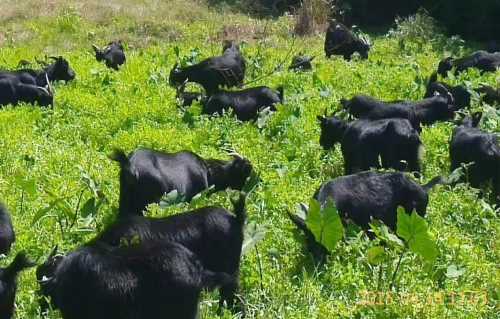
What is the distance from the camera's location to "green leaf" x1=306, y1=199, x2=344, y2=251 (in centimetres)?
625

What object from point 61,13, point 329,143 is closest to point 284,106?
point 329,143

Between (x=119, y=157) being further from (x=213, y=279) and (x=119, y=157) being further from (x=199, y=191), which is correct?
(x=213, y=279)

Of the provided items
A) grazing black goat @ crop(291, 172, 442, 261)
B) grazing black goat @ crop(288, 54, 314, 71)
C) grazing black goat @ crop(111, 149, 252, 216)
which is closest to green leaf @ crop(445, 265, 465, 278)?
grazing black goat @ crop(291, 172, 442, 261)

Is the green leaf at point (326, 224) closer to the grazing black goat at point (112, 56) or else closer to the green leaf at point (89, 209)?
the green leaf at point (89, 209)

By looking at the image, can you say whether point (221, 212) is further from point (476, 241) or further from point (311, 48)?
point (311, 48)

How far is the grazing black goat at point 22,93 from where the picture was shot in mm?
12555

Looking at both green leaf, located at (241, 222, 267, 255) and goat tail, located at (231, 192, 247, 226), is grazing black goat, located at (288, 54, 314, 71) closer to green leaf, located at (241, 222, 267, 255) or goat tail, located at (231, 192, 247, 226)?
green leaf, located at (241, 222, 267, 255)

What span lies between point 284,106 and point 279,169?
8.00 feet

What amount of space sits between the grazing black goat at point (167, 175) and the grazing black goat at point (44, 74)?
5.50 m

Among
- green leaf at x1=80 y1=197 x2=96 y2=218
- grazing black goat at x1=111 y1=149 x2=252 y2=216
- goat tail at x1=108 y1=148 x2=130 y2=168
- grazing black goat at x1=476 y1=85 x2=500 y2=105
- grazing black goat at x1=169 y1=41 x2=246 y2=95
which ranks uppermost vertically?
goat tail at x1=108 y1=148 x2=130 y2=168

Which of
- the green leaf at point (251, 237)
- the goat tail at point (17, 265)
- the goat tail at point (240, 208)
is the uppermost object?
the goat tail at point (240, 208)

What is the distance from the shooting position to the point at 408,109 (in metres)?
11.3

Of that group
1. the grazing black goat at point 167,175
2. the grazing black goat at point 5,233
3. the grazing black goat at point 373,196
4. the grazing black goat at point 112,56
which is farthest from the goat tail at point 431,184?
the grazing black goat at point 112,56

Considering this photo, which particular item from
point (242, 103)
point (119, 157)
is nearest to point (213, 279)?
point (119, 157)
